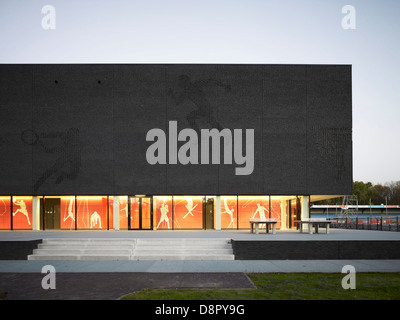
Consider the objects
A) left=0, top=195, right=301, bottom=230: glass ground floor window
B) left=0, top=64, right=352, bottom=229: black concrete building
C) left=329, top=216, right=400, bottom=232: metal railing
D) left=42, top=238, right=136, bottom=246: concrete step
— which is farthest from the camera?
left=329, top=216, right=400, bottom=232: metal railing

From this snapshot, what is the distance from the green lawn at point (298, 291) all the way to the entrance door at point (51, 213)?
18.6 m

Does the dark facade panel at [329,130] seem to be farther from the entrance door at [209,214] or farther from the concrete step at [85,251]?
the concrete step at [85,251]

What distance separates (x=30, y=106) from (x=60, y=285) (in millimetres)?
19061

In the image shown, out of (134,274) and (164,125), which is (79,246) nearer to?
(134,274)

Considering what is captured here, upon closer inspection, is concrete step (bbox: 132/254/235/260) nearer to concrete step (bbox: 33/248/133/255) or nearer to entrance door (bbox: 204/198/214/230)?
concrete step (bbox: 33/248/133/255)

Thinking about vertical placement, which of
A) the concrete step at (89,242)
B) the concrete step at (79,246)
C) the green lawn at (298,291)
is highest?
the green lawn at (298,291)

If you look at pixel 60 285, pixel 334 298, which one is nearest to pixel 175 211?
pixel 60 285

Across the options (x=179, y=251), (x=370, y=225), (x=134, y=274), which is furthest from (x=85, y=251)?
(x=370, y=225)

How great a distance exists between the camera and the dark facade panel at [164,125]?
24547 millimetres

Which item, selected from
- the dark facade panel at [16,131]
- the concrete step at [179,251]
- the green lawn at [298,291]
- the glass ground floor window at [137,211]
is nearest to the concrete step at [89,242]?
the concrete step at [179,251]

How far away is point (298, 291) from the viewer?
8258 mm

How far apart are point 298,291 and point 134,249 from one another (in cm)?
843

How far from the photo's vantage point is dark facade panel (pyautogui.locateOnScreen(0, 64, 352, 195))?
2455 cm

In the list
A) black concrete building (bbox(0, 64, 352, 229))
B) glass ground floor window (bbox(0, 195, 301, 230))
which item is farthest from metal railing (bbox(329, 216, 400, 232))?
glass ground floor window (bbox(0, 195, 301, 230))
